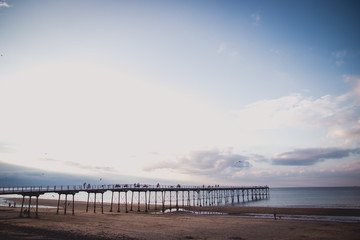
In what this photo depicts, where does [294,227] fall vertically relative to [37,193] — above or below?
below

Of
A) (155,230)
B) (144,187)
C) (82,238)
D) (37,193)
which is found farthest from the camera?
(144,187)

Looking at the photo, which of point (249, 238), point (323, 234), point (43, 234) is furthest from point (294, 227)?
point (43, 234)

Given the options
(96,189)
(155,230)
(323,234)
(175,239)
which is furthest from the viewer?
(96,189)

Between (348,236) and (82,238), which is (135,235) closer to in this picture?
(82,238)

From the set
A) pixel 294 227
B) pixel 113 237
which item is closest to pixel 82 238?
pixel 113 237

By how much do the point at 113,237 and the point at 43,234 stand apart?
21.4ft

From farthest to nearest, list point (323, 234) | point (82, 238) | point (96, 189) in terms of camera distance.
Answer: point (96, 189)
point (323, 234)
point (82, 238)

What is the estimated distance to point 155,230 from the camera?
2483 centimetres

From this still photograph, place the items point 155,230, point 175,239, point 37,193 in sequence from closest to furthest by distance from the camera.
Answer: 1. point 175,239
2. point 155,230
3. point 37,193

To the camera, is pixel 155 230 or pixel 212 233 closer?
pixel 212 233

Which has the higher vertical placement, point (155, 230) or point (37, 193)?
point (37, 193)

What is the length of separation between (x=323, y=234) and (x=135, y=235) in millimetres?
18456

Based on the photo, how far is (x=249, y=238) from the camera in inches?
829

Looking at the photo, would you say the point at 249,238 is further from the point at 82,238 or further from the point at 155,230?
the point at 82,238
